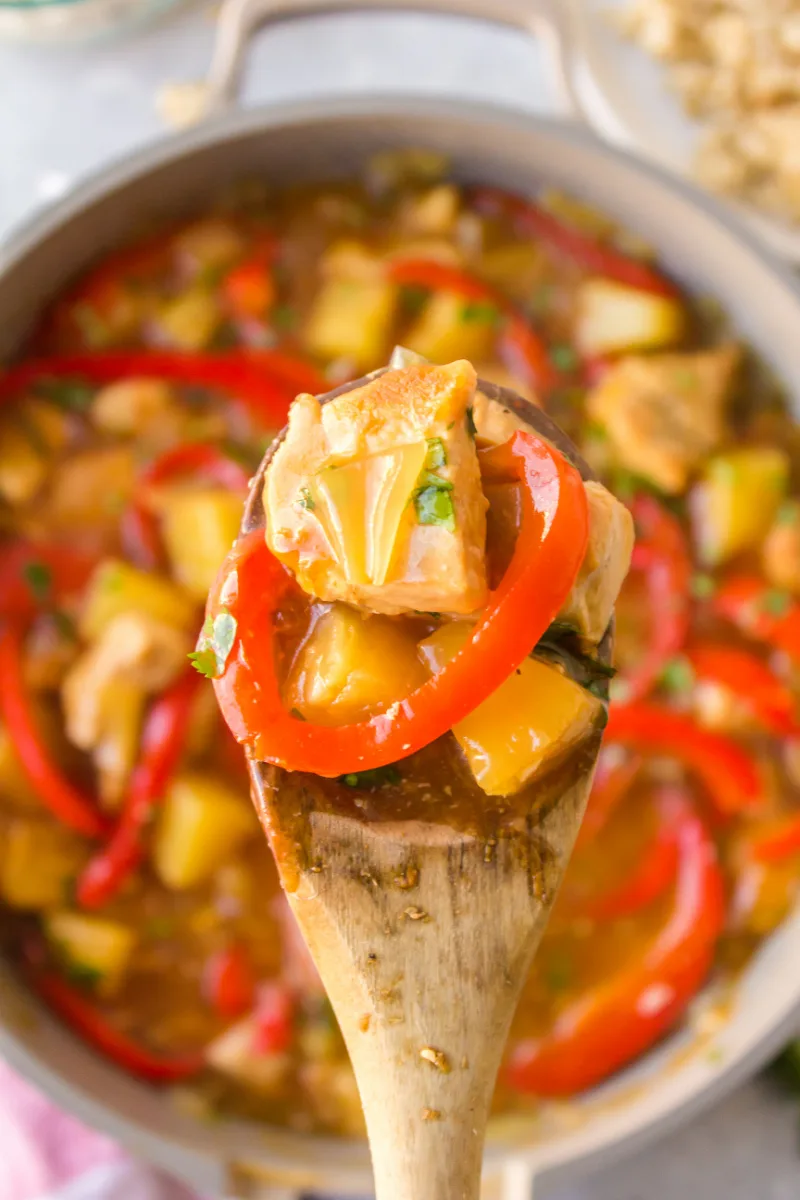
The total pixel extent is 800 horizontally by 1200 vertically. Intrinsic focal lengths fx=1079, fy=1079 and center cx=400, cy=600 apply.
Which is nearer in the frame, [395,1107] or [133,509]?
[395,1107]

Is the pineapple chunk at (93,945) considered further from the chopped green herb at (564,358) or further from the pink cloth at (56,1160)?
the chopped green herb at (564,358)

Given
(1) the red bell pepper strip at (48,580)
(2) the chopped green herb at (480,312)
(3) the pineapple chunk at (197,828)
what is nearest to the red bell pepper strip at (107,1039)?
(3) the pineapple chunk at (197,828)

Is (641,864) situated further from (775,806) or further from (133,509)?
(133,509)

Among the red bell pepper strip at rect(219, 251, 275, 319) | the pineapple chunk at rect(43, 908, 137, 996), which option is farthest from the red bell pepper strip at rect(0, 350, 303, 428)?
the pineapple chunk at rect(43, 908, 137, 996)

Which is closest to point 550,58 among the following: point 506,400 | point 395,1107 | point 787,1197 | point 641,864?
point 506,400

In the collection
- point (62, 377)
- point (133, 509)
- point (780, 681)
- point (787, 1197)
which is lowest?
point (787, 1197)

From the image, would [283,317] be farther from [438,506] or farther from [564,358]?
[438,506]
